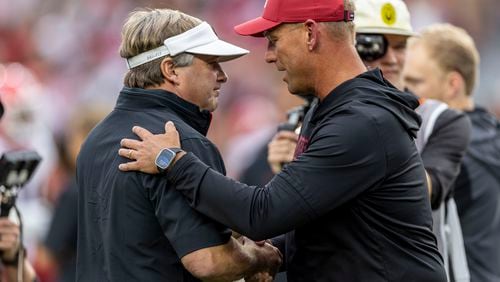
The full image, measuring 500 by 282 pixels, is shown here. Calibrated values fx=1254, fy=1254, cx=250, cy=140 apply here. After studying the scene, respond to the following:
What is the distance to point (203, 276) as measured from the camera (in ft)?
15.4

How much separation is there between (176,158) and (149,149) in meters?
0.11

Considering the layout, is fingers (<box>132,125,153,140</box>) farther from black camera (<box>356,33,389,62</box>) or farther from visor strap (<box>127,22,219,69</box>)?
black camera (<box>356,33,389,62</box>)

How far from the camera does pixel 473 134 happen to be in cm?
723

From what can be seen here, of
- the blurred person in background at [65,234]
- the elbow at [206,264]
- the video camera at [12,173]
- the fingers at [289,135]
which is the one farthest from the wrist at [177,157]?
the blurred person in background at [65,234]

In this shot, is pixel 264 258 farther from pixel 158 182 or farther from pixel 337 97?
pixel 337 97

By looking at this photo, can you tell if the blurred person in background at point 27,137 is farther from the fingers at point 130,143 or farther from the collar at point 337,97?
the collar at point 337,97

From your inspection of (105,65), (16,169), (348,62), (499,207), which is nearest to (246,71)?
(105,65)

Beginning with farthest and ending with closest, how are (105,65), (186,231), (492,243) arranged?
(105,65), (492,243), (186,231)

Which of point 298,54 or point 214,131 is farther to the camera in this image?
point 214,131

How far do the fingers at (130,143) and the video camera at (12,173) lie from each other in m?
1.31

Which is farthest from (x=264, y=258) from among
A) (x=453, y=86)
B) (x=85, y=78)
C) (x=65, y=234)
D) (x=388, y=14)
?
(x=85, y=78)

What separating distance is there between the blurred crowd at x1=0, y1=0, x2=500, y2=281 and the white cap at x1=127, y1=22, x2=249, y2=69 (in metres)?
3.82

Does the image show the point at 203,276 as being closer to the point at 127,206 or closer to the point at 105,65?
the point at 127,206

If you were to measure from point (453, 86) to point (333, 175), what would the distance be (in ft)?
8.84
